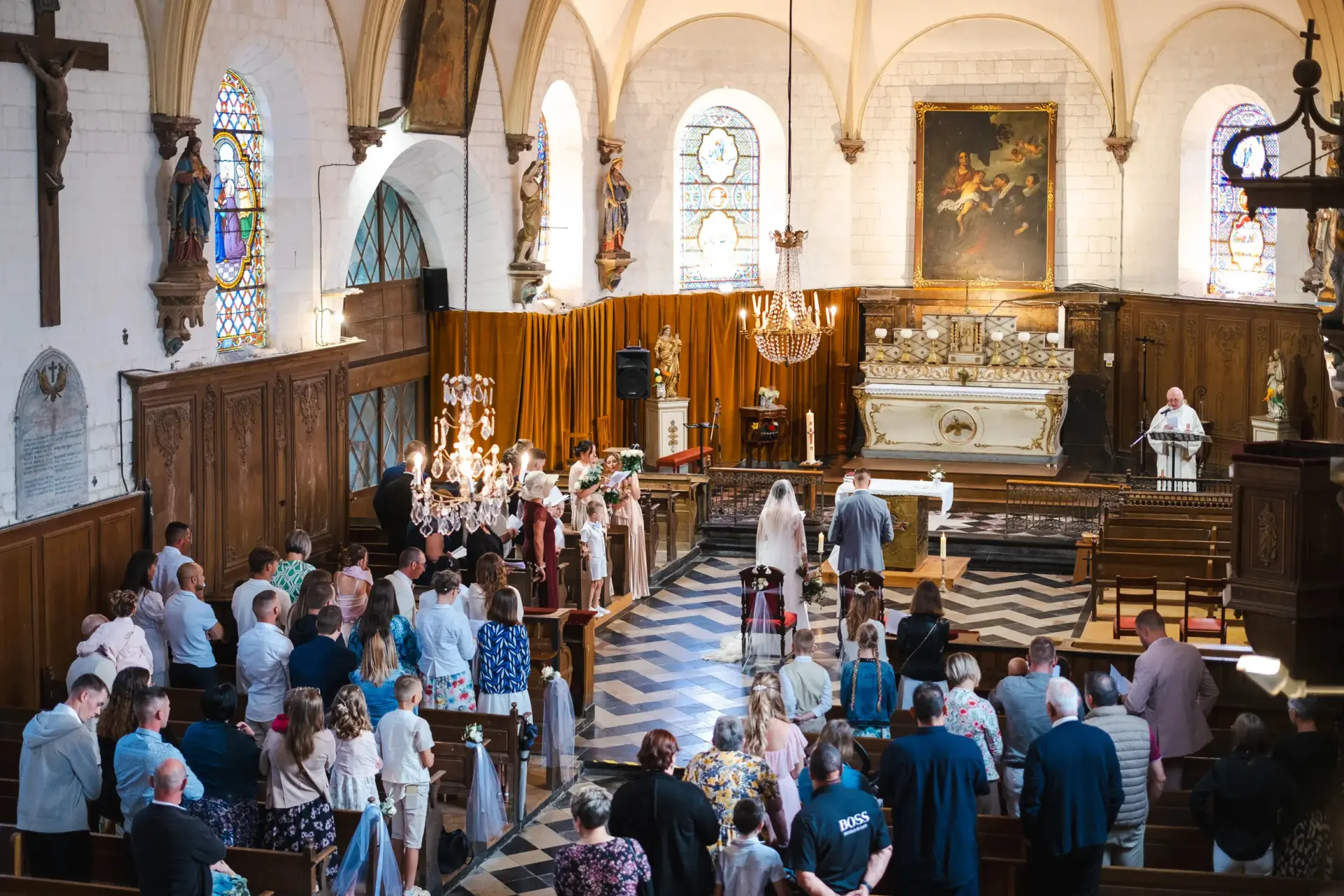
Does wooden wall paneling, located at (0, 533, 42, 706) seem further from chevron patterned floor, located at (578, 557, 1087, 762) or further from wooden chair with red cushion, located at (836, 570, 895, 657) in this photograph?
wooden chair with red cushion, located at (836, 570, 895, 657)

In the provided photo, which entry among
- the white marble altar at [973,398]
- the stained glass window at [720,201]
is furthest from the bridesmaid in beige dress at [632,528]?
the stained glass window at [720,201]

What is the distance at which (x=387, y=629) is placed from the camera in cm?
958

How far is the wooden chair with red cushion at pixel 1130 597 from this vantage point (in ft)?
45.6

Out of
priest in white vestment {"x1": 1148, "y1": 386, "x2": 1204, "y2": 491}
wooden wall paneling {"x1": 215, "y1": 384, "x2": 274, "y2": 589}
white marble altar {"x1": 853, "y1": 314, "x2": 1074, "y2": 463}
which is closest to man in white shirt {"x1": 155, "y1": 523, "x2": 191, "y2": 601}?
wooden wall paneling {"x1": 215, "y1": 384, "x2": 274, "y2": 589}

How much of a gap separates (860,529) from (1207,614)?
10.3ft

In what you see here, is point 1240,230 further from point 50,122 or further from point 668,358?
point 50,122

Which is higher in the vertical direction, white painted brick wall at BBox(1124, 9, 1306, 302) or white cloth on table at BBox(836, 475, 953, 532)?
white painted brick wall at BBox(1124, 9, 1306, 302)

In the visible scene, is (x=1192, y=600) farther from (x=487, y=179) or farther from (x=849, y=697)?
(x=487, y=179)

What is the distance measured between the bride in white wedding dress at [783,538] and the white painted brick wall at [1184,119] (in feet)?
31.4

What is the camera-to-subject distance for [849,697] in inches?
398

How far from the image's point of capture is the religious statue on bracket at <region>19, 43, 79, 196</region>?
11594mm

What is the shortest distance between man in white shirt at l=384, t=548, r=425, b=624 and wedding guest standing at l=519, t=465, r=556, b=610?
3.15 metres

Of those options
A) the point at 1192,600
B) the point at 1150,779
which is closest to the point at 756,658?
the point at 1192,600

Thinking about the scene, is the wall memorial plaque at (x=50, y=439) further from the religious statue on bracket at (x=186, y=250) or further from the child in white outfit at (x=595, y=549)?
the child in white outfit at (x=595, y=549)
